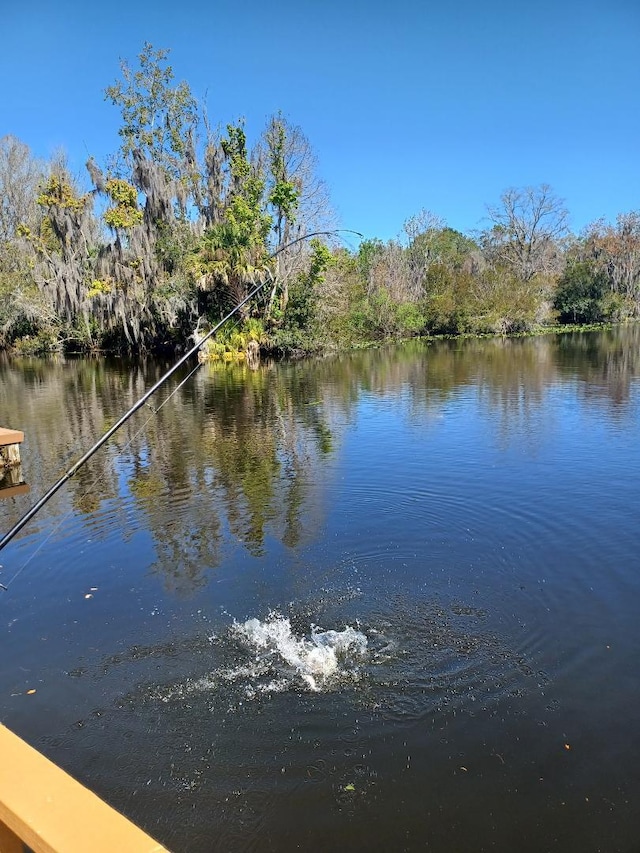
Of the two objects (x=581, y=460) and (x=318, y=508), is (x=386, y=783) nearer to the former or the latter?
(x=318, y=508)

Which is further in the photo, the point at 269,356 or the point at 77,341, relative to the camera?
the point at 77,341

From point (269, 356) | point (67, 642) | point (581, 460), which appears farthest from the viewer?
point (269, 356)

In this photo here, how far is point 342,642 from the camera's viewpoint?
5078 millimetres

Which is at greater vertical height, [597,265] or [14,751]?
[597,265]

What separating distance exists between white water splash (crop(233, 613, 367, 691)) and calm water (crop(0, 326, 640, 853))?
21 mm

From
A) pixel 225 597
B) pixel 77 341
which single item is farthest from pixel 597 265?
pixel 225 597

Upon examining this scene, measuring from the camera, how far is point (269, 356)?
1395 inches

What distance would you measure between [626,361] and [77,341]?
1464 inches

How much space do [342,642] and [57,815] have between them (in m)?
3.74

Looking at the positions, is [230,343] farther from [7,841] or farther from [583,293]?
[583,293]

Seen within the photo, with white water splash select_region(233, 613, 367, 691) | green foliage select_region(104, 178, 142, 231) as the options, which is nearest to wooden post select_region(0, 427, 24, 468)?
white water splash select_region(233, 613, 367, 691)

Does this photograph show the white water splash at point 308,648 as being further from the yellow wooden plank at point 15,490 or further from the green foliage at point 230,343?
the green foliage at point 230,343

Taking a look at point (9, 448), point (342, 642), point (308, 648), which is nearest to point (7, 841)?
point (308, 648)

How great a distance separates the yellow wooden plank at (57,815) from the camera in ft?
4.76
